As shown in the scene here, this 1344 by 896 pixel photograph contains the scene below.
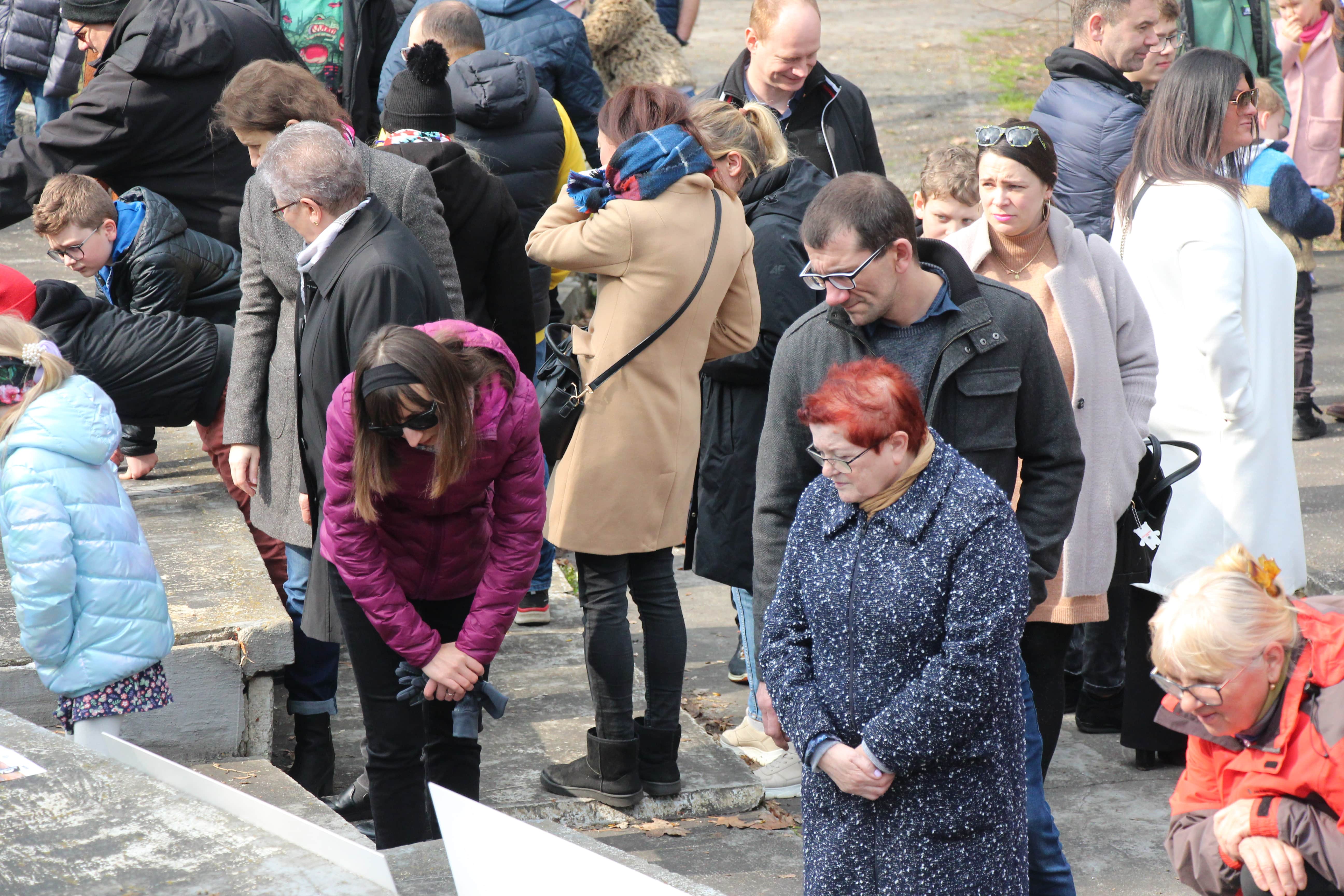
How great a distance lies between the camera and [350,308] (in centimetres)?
342

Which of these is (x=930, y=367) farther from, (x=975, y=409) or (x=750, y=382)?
(x=750, y=382)

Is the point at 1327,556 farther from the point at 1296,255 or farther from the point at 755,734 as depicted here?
the point at 755,734

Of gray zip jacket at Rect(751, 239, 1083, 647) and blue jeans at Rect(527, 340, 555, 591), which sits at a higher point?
gray zip jacket at Rect(751, 239, 1083, 647)

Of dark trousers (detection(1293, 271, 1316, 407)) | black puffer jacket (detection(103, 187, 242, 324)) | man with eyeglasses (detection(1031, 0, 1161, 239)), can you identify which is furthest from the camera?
dark trousers (detection(1293, 271, 1316, 407))

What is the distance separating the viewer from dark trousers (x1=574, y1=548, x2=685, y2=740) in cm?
389

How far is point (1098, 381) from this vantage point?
11.6 ft

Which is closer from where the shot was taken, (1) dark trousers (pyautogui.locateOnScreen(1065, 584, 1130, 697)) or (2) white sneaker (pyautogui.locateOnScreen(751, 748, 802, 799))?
(2) white sneaker (pyautogui.locateOnScreen(751, 748, 802, 799))

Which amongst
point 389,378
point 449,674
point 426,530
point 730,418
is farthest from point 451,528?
point 730,418

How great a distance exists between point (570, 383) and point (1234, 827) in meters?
2.09

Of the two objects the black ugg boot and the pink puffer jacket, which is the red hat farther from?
the black ugg boot

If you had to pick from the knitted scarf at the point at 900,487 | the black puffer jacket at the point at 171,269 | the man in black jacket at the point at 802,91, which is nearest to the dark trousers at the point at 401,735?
the knitted scarf at the point at 900,487

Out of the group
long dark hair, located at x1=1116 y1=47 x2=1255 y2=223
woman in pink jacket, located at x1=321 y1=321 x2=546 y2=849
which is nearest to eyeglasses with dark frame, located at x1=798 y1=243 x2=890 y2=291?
woman in pink jacket, located at x1=321 y1=321 x2=546 y2=849

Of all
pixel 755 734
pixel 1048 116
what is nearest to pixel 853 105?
pixel 1048 116

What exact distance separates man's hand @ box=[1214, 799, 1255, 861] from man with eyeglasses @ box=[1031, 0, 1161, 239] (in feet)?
9.52
